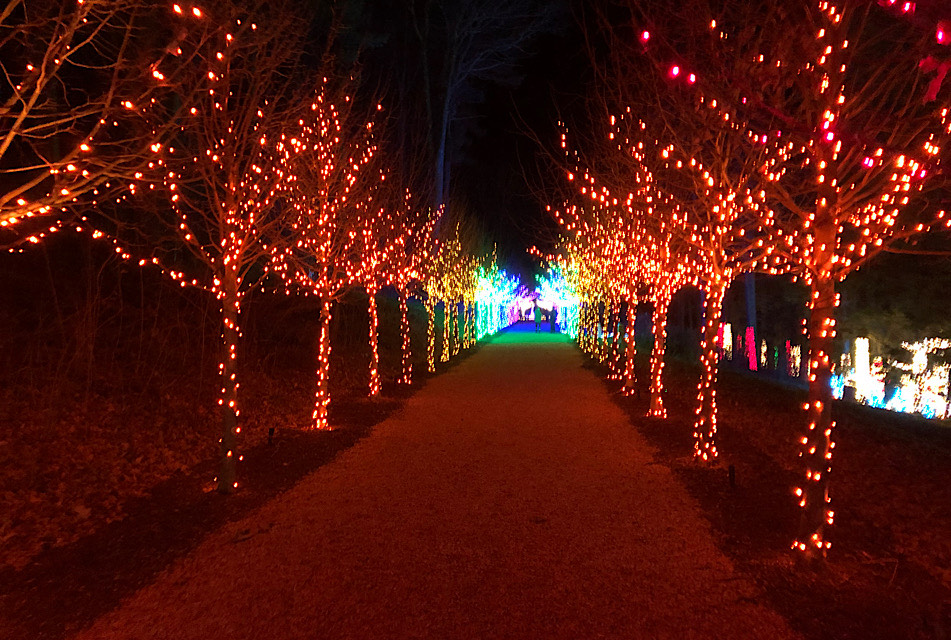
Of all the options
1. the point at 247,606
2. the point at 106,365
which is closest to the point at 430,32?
the point at 106,365

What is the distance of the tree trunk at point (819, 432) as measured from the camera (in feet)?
17.5

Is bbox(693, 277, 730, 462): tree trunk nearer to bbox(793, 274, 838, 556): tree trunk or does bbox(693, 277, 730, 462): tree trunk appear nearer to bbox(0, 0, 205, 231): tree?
bbox(793, 274, 838, 556): tree trunk

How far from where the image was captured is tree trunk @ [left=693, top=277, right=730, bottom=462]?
8.84 m

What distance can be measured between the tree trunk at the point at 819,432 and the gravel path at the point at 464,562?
74 centimetres

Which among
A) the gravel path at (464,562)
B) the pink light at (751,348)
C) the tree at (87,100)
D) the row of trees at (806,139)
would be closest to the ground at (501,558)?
the gravel path at (464,562)

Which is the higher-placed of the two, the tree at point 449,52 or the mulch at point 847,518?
the tree at point 449,52

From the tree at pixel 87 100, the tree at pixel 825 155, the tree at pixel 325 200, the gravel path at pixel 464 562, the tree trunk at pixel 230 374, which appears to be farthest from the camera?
the tree at pixel 325 200

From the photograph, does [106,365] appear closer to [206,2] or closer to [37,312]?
[37,312]

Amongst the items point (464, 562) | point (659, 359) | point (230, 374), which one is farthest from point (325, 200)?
point (464, 562)

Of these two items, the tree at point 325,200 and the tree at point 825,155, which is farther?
the tree at point 325,200

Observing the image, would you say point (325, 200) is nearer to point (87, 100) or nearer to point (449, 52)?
point (87, 100)

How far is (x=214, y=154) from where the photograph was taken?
292 inches

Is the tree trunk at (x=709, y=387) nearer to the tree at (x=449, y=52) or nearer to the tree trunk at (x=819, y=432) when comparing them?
the tree trunk at (x=819, y=432)

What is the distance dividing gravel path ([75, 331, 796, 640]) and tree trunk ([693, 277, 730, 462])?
706 mm
